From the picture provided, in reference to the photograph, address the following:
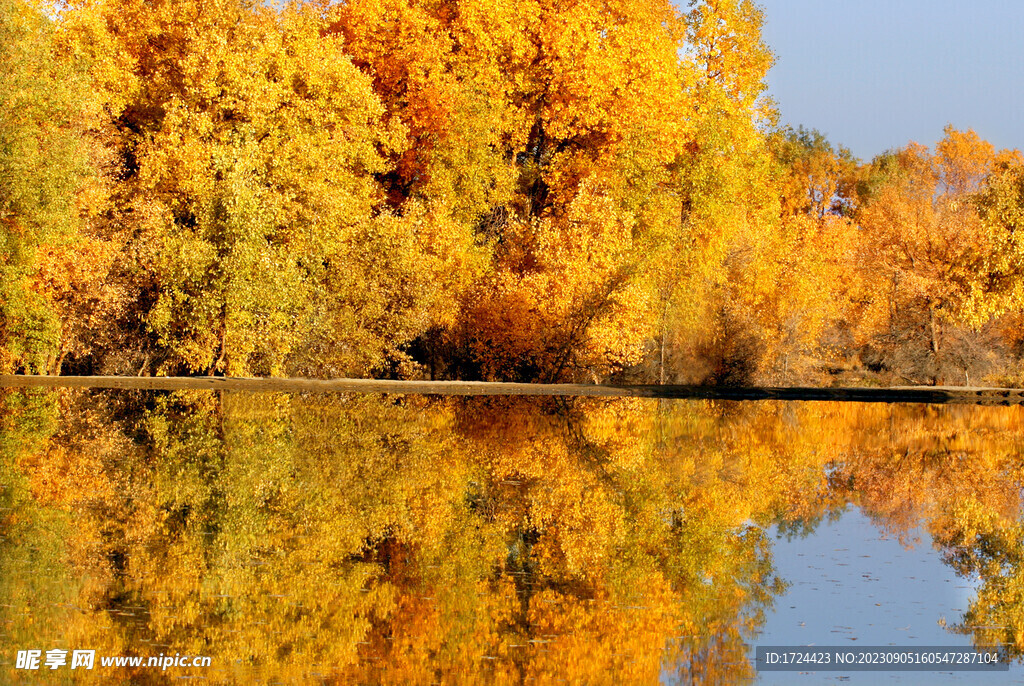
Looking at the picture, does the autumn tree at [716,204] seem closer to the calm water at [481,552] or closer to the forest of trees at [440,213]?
the forest of trees at [440,213]

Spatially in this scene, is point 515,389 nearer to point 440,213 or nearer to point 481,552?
point 440,213

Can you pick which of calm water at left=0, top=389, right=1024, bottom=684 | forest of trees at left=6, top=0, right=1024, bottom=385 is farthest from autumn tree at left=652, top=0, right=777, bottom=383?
calm water at left=0, top=389, right=1024, bottom=684

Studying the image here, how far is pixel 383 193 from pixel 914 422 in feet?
68.2

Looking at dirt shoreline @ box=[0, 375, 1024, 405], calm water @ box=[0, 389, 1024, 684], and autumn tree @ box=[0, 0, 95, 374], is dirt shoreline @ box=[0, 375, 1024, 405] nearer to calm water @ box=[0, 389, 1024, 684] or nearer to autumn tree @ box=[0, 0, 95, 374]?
autumn tree @ box=[0, 0, 95, 374]

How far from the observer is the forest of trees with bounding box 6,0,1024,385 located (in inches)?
1358

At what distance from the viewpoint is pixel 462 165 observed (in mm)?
41094

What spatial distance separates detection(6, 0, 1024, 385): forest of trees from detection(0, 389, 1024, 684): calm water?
12.7 metres

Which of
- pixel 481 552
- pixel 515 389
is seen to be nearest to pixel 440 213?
pixel 515 389

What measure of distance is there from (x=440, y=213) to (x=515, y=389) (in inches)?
307

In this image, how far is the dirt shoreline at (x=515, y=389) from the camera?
33375 millimetres

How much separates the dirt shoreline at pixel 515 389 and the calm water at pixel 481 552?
1007 cm

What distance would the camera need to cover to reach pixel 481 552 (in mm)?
11922

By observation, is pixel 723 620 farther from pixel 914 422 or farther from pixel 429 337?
pixel 429 337

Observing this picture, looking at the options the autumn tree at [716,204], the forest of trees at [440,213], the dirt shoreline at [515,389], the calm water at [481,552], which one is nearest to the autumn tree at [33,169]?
the forest of trees at [440,213]
